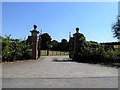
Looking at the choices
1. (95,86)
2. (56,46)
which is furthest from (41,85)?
(56,46)

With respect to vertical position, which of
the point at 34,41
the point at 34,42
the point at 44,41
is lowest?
the point at 34,42

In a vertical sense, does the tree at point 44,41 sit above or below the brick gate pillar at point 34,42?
above

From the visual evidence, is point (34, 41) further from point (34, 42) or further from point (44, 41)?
point (44, 41)

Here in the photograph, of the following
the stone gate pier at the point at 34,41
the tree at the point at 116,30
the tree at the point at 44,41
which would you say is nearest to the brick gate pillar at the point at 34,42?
the stone gate pier at the point at 34,41

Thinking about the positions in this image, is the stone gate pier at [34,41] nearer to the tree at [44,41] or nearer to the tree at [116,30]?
the tree at [116,30]

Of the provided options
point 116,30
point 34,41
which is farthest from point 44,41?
point 34,41

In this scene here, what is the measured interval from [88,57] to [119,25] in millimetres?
15151

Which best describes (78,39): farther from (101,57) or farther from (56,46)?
(56,46)

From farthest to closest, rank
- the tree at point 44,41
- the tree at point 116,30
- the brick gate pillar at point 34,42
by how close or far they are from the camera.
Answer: the tree at point 44,41 < the tree at point 116,30 < the brick gate pillar at point 34,42

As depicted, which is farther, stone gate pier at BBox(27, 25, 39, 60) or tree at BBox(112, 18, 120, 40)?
tree at BBox(112, 18, 120, 40)

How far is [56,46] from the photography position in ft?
243

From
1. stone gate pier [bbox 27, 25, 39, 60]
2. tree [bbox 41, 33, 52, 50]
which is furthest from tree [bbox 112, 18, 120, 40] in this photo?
tree [bbox 41, 33, 52, 50]

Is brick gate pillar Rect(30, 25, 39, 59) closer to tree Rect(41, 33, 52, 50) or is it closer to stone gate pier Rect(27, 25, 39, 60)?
stone gate pier Rect(27, 25, 39, 60)

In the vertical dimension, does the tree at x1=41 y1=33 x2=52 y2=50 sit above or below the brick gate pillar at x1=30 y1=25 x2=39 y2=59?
above
